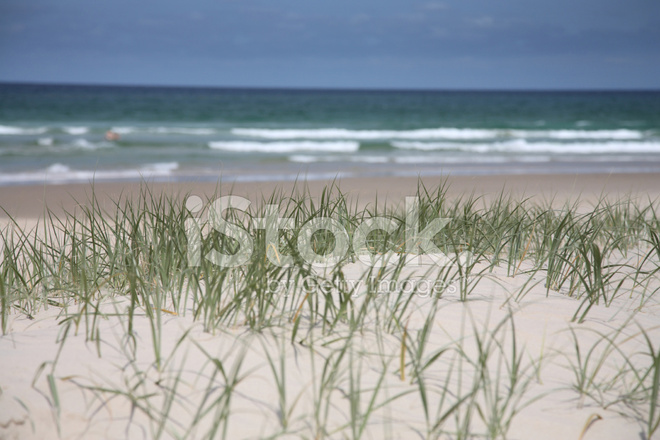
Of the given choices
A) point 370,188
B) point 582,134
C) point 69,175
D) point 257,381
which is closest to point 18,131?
point 69,175

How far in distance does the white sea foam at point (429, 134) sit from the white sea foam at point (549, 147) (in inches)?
Answer: 94.5

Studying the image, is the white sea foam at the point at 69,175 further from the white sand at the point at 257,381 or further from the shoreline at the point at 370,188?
the white sand at the point at 257,381

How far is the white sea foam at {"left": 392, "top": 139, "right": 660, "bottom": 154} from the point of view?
15.7 metres

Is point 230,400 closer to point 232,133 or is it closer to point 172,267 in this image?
point 172,267

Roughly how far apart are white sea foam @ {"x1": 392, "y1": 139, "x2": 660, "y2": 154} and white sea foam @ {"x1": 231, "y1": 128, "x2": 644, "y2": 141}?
2401 millimetres

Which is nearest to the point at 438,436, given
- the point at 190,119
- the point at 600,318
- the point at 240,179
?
the point at 600,318

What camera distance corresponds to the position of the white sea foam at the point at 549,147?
618 inches

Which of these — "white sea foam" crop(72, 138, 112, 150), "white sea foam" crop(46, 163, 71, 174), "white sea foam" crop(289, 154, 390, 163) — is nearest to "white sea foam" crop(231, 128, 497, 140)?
"white sea foam" crop(72, 138, 112, 150)

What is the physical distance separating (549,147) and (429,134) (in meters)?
6.07

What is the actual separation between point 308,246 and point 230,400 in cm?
122

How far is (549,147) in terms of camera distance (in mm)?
16641

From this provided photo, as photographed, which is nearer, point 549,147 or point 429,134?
point 549,147

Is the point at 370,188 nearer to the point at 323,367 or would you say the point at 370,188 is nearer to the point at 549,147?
the point at 323,367

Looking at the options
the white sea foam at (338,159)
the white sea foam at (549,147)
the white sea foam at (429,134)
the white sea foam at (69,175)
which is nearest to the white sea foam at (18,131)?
the white sea foam at (429,134)
